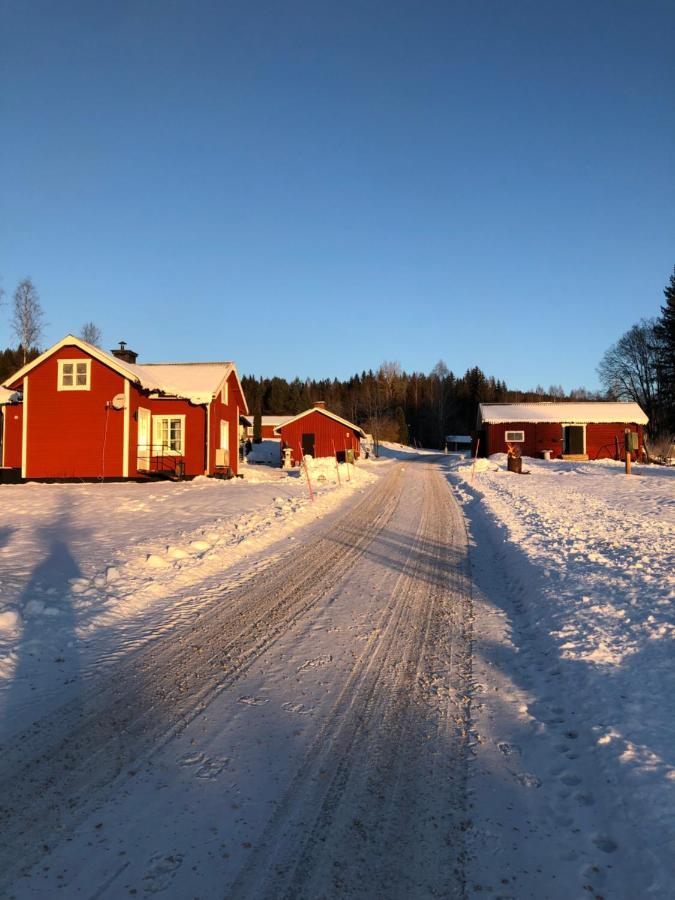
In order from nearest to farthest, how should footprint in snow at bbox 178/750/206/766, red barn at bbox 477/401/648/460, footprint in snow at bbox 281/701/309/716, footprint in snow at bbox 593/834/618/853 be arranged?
footprint in snow at bbox 593/834/618/853
footprint in snow at bbox 178/750/206/766
footprint in snow at bbox 281/701/309/716
red barn at bbox 477/401/648/460

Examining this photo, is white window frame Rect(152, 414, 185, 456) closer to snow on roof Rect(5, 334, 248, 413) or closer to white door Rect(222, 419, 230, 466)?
snow on roof Rect(5, 334, 248, 413)

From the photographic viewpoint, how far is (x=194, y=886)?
2.27 meters

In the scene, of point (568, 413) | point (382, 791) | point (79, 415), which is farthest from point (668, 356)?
point (382, 791)

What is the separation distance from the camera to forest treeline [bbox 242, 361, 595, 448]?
292 ft

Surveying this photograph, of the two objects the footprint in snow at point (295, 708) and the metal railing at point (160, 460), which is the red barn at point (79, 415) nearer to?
the metal railing at point (160, 460)

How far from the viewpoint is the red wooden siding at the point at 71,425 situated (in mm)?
21219

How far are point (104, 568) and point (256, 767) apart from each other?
201 inches

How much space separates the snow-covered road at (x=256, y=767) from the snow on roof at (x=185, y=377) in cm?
1832

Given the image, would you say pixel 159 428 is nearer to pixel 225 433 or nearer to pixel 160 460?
pixel 160 460

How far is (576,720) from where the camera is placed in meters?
3.67

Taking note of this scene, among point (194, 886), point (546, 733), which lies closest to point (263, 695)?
point (194, 886)

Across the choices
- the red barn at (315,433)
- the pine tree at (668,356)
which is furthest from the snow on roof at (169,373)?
the pine tree at (668,356)

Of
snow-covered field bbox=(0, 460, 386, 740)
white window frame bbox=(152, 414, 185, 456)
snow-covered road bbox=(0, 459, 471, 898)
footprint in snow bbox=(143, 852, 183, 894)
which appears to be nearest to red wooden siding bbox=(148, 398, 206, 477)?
white window frame bbox=(152, 414, 185, 456)

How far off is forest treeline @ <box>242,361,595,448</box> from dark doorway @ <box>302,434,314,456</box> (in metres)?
33.8
